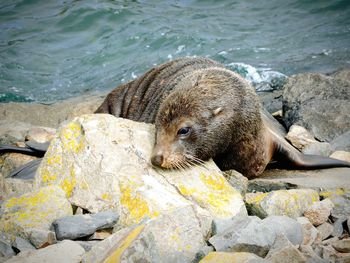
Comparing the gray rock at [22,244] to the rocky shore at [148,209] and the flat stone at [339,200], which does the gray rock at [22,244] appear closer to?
the rocky shore at [148,209]

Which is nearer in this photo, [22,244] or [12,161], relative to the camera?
[22,244]

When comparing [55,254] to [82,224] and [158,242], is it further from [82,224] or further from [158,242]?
[158,242]

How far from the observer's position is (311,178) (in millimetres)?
4992

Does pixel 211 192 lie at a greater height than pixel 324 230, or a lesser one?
greater

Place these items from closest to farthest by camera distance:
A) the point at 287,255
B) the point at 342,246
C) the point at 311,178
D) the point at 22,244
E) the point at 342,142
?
the point at 287,255
the point at 342,246
the point at 22,244
the point at 311,178
the point at 342,142

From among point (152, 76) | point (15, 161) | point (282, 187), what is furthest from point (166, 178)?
point (152, 76)

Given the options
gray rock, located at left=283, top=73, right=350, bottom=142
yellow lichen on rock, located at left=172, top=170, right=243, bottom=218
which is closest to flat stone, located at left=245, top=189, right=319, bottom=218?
yellow lichen on rock, located at left=172, top=170, right=243, bottom=218

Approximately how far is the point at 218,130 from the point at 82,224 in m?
1.95

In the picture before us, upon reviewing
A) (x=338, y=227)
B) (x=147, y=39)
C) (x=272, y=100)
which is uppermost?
(x=338, y=227)

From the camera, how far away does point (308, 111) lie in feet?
22.9

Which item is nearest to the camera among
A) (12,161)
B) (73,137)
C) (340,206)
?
(340,206)

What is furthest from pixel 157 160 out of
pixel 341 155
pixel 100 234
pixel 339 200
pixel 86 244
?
pixel 341 155

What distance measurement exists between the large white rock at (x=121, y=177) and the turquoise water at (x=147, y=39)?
6.56 metres

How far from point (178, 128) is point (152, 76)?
270 centimetres
